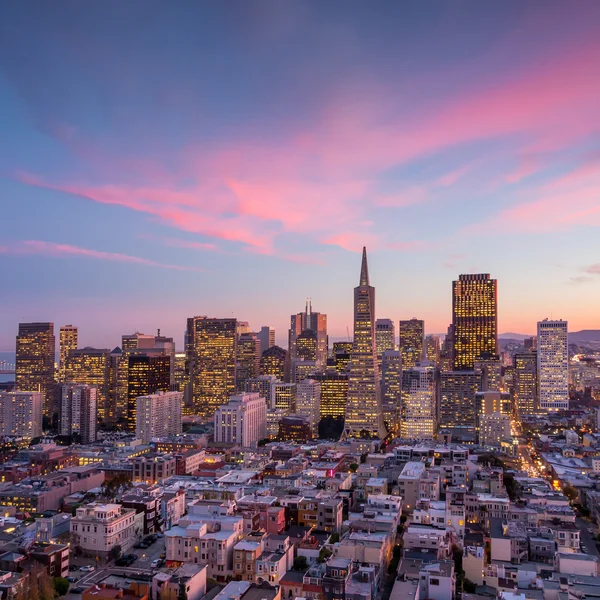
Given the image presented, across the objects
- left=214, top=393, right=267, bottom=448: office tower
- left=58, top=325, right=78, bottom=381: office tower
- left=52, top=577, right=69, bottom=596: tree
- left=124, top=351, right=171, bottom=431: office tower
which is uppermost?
left=58, top=325, right=78, bottom=381: office tower

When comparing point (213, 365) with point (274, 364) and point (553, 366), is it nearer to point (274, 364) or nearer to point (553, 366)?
point (274, 364)

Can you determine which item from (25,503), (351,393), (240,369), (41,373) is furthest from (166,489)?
(240,369)

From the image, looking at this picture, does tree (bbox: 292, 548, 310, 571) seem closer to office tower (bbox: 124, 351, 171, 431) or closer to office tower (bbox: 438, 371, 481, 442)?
office tower (bbox: 438, 371, 481, 442)

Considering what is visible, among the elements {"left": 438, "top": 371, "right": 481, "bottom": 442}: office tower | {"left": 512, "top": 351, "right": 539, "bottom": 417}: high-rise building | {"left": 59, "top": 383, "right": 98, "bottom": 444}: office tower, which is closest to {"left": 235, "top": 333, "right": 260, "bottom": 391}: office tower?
{"left": 59, "top": 383, "right": 98, "bottom": 444}: office tower

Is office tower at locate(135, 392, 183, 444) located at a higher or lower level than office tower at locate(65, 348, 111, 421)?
lower

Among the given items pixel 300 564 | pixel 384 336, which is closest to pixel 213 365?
pixel 384 336
